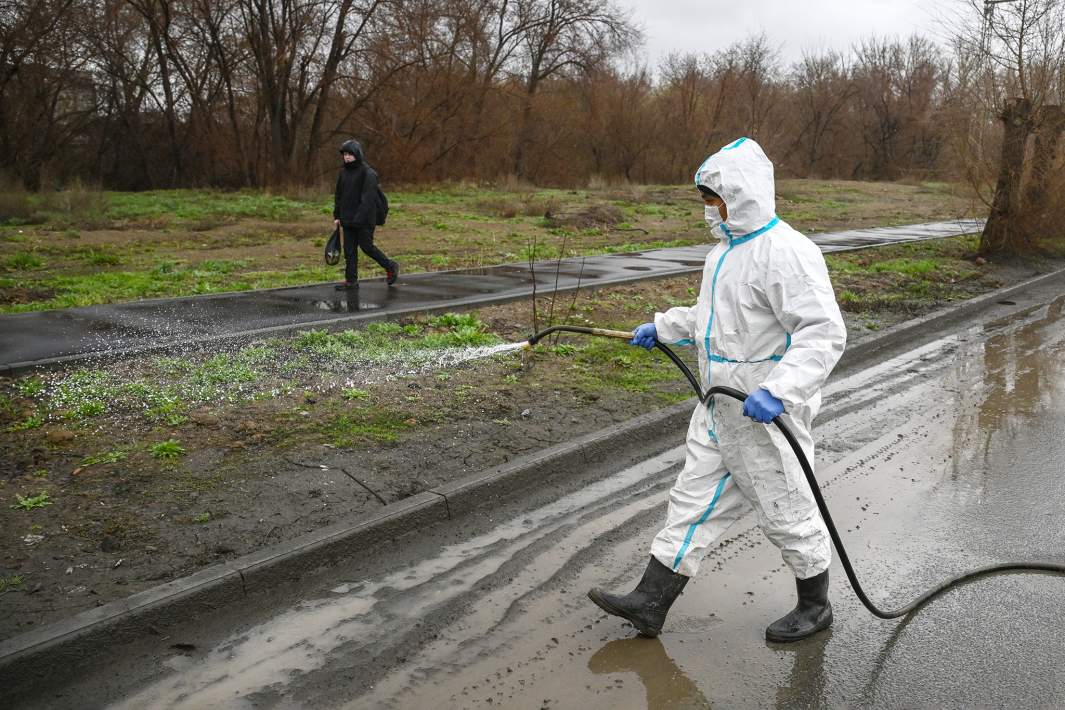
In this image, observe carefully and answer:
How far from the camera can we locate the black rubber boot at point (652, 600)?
140 inches

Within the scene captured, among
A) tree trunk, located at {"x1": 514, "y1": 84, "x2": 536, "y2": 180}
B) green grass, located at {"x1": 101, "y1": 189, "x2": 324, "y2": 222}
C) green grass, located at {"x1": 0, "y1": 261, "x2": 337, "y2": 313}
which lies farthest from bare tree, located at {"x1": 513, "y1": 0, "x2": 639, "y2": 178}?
green grass, located at {"x1": 0, "y1": 261, "x2": 337, "y2": 313}

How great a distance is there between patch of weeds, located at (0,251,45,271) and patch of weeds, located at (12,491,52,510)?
9325 millimetres

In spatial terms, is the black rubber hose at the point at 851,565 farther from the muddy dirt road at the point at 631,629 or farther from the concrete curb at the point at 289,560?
the concrete curb at the point at 289,560

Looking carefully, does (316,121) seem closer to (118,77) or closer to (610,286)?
(118,77)

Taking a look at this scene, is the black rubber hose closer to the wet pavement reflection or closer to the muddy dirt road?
the muddy dirt road

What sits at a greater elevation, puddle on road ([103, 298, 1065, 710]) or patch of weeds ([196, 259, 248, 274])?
patch of weeds ([196, 259, 248, 274])

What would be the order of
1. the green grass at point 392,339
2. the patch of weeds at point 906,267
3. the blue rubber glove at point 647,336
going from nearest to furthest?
the blue rubber glove at point 647,336 → the green grass at point 392,339 → the patch of weeds at point 906,267

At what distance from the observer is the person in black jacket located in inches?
424

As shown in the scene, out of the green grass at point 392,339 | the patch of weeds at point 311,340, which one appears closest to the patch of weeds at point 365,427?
the green grass at point 392,339

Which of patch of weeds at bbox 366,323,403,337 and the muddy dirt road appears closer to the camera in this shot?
the muddy dirt road

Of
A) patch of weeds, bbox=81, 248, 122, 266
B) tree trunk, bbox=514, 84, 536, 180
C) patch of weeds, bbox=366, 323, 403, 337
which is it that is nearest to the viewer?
patch of weeds, bbox=366, 323, 403, 337

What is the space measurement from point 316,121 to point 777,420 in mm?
30036

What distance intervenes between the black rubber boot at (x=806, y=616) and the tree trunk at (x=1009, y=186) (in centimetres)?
1406

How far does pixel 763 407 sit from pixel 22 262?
41.0ft
